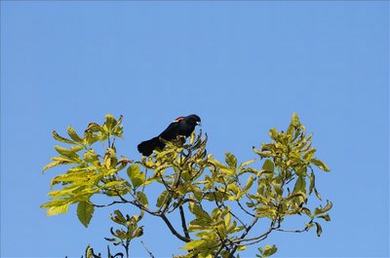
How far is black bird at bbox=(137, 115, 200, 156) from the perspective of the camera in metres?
9.86

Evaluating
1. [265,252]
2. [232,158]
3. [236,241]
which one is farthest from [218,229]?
[265,252]

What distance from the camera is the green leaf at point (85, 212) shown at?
695 cm

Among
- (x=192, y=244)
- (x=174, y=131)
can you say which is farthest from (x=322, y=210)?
(x=174, y=131)

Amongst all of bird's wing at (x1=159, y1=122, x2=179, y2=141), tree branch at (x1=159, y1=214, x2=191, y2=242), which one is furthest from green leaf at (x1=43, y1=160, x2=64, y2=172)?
bird's wing at (x1=159, y1=122, x2=179, y2=141)

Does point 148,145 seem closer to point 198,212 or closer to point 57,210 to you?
point 198,212

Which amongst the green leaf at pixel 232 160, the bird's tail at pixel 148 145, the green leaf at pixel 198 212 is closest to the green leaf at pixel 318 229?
the green leaf at pixel 232 160

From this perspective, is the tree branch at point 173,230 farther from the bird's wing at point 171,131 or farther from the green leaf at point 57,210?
the bird's wing at point 171,131

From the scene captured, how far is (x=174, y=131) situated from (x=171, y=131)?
0.37ft

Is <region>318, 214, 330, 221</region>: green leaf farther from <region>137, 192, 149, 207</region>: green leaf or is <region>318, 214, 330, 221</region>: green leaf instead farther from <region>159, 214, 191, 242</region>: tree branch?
<region>137, 192, 149, 207</region>: green leaf

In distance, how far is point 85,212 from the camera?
697 centimetres

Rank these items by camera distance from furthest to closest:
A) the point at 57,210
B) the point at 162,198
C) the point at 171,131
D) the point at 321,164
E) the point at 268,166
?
the point at 171,131 < the point at 162,198 < the point at 268,166 < the point at 321,164 < the point at 57,210

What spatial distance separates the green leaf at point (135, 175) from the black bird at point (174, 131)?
106 inches

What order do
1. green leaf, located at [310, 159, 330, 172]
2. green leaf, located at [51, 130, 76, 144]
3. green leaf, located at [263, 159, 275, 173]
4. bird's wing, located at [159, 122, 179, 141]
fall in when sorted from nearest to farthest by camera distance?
green leaf, located at [310, 159, 330, 172], green leaf, located at [263, 159, 275, 173], green leaf, located at [51, 130, 76, 144], bird's wing, located at [159, 122, 179, 141]

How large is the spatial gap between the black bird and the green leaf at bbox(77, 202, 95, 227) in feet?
9.38
